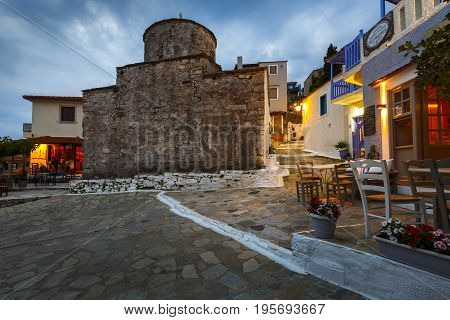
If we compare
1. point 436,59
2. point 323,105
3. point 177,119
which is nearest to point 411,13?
point 436,59

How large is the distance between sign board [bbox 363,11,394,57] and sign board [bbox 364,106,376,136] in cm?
247

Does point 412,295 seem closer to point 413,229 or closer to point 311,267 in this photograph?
point 413,229

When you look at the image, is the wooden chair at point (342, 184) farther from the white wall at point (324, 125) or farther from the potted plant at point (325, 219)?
the white wall at point (324, 125)

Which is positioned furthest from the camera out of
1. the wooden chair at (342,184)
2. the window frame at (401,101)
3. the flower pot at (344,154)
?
the flower pot at (344,154)

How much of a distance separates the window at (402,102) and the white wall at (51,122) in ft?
74.2

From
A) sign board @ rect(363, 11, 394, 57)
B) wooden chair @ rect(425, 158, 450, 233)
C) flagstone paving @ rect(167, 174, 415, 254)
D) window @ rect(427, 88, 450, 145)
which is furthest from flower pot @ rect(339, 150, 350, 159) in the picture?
wooden chair @ rect(425, 158, 450, 233)

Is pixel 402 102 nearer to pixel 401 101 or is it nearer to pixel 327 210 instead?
pixel 401 101

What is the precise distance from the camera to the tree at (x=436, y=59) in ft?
6.92

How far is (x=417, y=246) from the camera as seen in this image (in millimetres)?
2133

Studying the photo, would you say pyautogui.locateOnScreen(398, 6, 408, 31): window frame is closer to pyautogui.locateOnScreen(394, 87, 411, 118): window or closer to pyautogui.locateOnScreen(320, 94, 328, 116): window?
pyautogui.locateOnScreen(394, 87, 411, 118): window

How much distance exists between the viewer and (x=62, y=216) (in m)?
6.91

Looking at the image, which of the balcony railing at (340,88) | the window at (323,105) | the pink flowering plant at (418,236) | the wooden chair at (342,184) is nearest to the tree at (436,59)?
the pink flowering plant at (418,236)

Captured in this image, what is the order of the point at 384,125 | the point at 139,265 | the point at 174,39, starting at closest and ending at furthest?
A: 1. the point at 139,265
2. the point at 384,125
3. the point at 174,39

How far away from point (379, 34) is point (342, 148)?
8.02 meters
